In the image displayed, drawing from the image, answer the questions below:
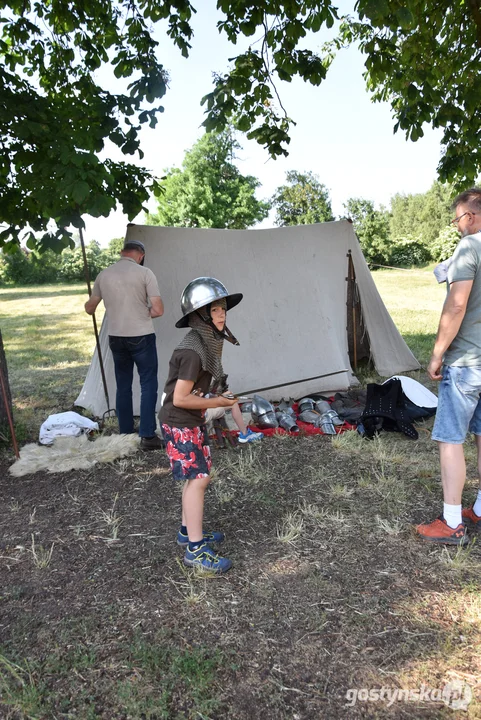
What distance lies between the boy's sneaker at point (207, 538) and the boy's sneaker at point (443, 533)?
1.17 metres

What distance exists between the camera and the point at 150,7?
17.0ft

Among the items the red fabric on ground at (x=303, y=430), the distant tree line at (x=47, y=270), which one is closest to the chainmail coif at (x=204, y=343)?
the red fabric on ground at (x=303, y=430)

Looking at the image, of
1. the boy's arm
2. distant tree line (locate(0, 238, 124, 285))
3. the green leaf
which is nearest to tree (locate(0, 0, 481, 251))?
the green leaf

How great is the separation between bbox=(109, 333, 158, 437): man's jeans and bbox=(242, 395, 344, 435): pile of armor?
1.15m

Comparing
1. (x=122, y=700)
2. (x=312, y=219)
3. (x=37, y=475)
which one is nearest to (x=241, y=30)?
(x=37, y=475)

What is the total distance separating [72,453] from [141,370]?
933mm

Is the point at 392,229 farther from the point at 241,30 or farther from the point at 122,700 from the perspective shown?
the point at 122,700

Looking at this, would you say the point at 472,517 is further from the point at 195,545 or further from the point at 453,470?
the point at 195,545

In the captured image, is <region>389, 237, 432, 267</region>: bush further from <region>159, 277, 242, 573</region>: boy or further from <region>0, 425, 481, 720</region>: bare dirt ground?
<region>159, 277, 242, 573</region>: boy

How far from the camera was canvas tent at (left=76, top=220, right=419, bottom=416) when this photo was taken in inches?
221

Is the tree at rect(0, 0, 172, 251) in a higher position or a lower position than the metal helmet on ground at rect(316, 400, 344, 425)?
higher

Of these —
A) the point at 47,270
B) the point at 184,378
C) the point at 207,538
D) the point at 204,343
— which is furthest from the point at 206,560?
the point at 47,270

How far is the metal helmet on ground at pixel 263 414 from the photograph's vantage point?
5.07 meters

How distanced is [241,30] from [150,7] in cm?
101
